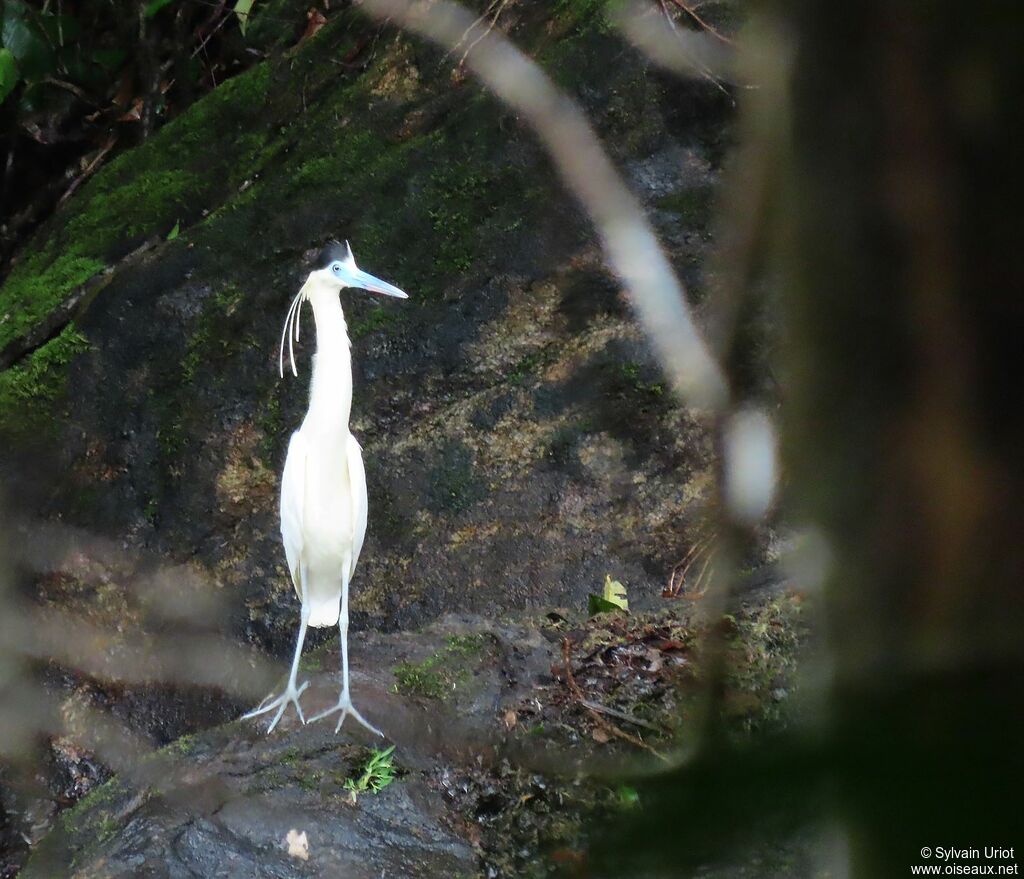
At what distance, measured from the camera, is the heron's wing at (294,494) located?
322cm

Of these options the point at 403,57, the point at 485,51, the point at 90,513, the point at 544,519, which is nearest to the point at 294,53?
the point at 403,57

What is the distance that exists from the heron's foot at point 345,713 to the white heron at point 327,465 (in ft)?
0.20

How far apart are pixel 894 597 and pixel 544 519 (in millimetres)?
3764

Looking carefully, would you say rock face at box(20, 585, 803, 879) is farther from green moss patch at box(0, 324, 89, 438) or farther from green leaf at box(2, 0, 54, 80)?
green leaf at box(2, 0, 54, 80)

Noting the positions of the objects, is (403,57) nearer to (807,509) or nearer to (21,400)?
(21,400)

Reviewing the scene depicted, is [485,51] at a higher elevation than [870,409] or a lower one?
higher

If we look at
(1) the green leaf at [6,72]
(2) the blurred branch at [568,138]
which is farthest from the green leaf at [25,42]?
(2) the blurred branch at [568,138]

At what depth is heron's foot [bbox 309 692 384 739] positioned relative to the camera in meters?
2.85

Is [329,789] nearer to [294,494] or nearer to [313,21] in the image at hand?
[294,494]

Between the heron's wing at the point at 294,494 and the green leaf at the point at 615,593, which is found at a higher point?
the heron's wing at the point at 294,494

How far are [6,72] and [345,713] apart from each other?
4.30 m

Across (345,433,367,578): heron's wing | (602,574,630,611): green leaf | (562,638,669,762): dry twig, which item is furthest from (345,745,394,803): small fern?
(602,574,630,611): green leaf

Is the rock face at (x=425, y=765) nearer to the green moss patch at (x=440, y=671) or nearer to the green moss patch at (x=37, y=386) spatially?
the green moss patch at (x=440, y=671)

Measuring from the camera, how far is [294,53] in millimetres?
5477
